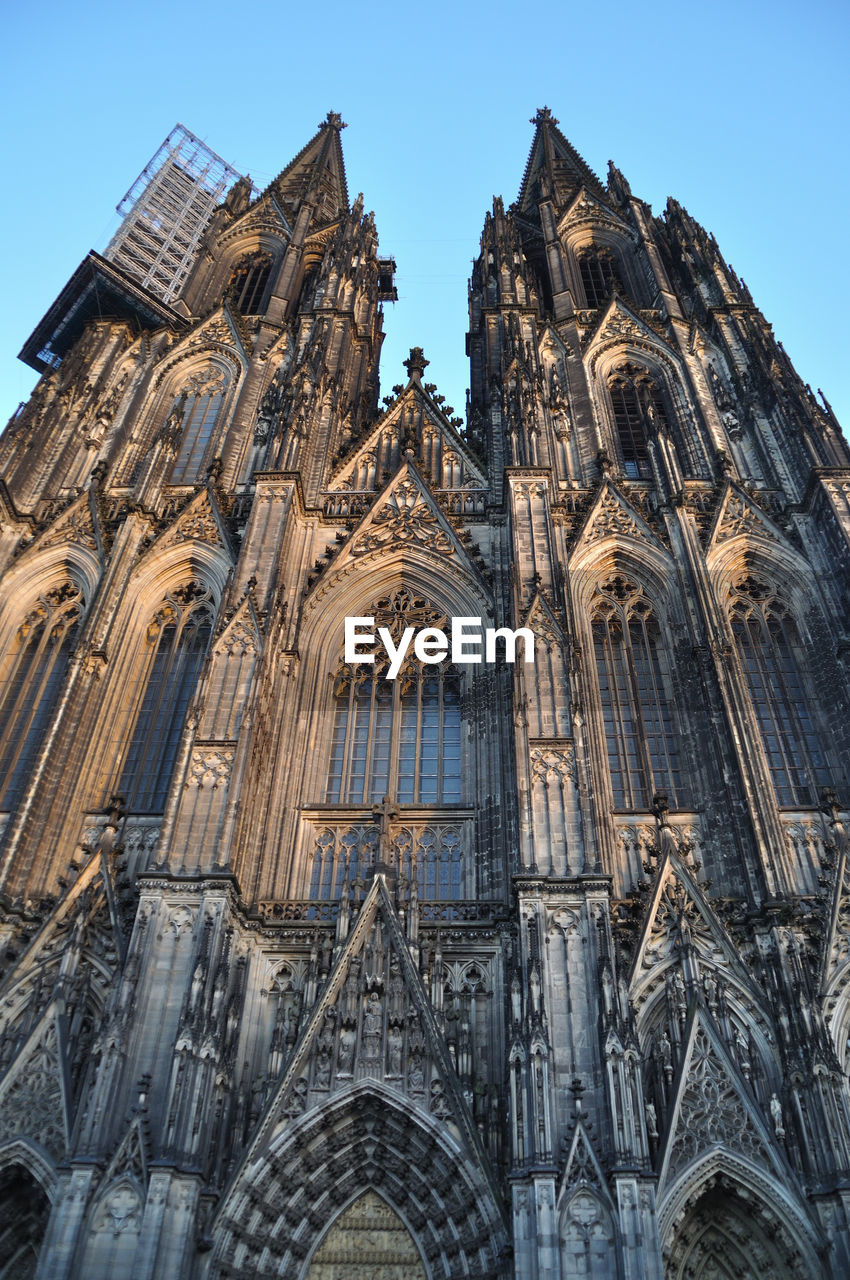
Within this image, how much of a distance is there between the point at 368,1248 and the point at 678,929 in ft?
21.8

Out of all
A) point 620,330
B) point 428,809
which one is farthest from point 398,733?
point 620,330

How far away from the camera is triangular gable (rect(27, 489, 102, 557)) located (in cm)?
2367

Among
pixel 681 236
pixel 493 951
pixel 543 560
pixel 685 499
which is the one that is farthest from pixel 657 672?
pixel 681 236

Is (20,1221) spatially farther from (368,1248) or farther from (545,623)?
(545,623)

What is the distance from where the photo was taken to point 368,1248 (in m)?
14.6

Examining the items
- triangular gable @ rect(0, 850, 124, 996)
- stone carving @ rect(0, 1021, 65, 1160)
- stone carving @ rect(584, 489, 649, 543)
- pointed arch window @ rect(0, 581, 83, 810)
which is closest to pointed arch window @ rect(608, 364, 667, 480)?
stone carving @ rect(584, 489, 649, 543)

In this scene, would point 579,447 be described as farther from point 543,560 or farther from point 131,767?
point 131,767

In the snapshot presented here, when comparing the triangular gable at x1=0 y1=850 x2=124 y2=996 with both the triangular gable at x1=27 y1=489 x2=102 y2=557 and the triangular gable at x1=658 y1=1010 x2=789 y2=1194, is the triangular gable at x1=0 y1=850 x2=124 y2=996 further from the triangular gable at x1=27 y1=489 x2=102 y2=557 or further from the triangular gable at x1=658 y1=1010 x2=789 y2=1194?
the triangular gable at x1=658 y1=1010 x2=789 y2=1194

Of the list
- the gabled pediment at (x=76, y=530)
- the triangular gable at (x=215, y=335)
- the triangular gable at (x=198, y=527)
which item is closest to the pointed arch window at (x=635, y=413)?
the triangular gable at (x=198, y=527)

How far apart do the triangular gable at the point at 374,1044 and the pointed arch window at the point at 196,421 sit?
14.3 m

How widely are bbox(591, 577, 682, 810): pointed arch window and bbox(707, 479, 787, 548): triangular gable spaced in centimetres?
238

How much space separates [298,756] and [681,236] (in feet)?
80.7

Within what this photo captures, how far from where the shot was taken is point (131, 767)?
19844 mm

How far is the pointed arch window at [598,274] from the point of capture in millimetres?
33406
